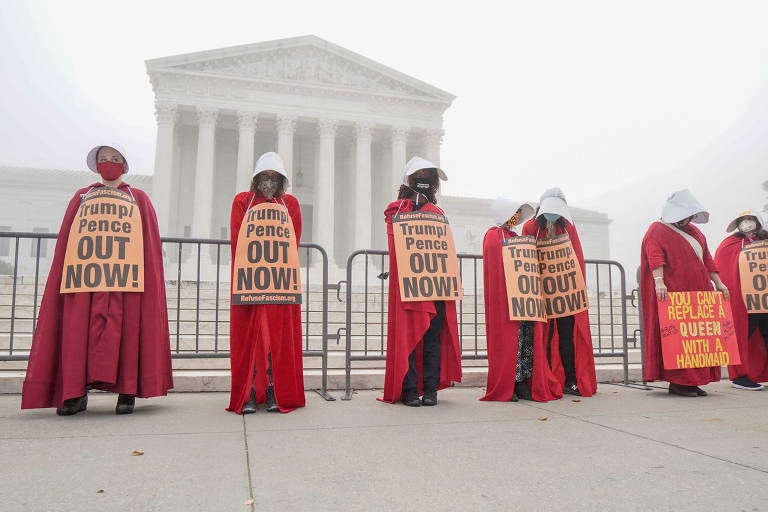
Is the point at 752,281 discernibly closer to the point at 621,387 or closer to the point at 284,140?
the point at 621,387

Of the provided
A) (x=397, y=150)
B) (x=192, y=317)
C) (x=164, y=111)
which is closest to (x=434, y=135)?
(x=397, y=150)

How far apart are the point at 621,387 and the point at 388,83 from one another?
29467 mm

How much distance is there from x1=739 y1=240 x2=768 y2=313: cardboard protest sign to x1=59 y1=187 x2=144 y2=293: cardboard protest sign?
21.1 ft

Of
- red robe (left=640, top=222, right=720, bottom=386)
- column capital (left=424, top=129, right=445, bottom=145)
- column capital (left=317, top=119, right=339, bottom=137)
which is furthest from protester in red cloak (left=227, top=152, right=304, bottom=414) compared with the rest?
column capital (left=424, top=129, right=445, bottom=145)

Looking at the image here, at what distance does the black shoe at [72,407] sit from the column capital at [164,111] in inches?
1104

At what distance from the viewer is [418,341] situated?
200 inches

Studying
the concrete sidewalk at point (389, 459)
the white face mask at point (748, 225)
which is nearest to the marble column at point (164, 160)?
the concrete sidewalk at point (389, 459)

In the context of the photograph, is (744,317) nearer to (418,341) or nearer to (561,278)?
(561,278)

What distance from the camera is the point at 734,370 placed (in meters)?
6.53

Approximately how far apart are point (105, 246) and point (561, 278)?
417cm

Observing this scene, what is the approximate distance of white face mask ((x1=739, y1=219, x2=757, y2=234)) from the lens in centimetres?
Result: 685

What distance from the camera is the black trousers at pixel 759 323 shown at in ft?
21.8

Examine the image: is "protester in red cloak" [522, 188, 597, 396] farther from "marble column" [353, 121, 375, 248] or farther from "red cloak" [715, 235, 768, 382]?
"marble column" [353, 121, 375, 248]

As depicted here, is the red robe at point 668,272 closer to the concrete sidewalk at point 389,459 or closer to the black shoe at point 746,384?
the black shoe at point 746,384
